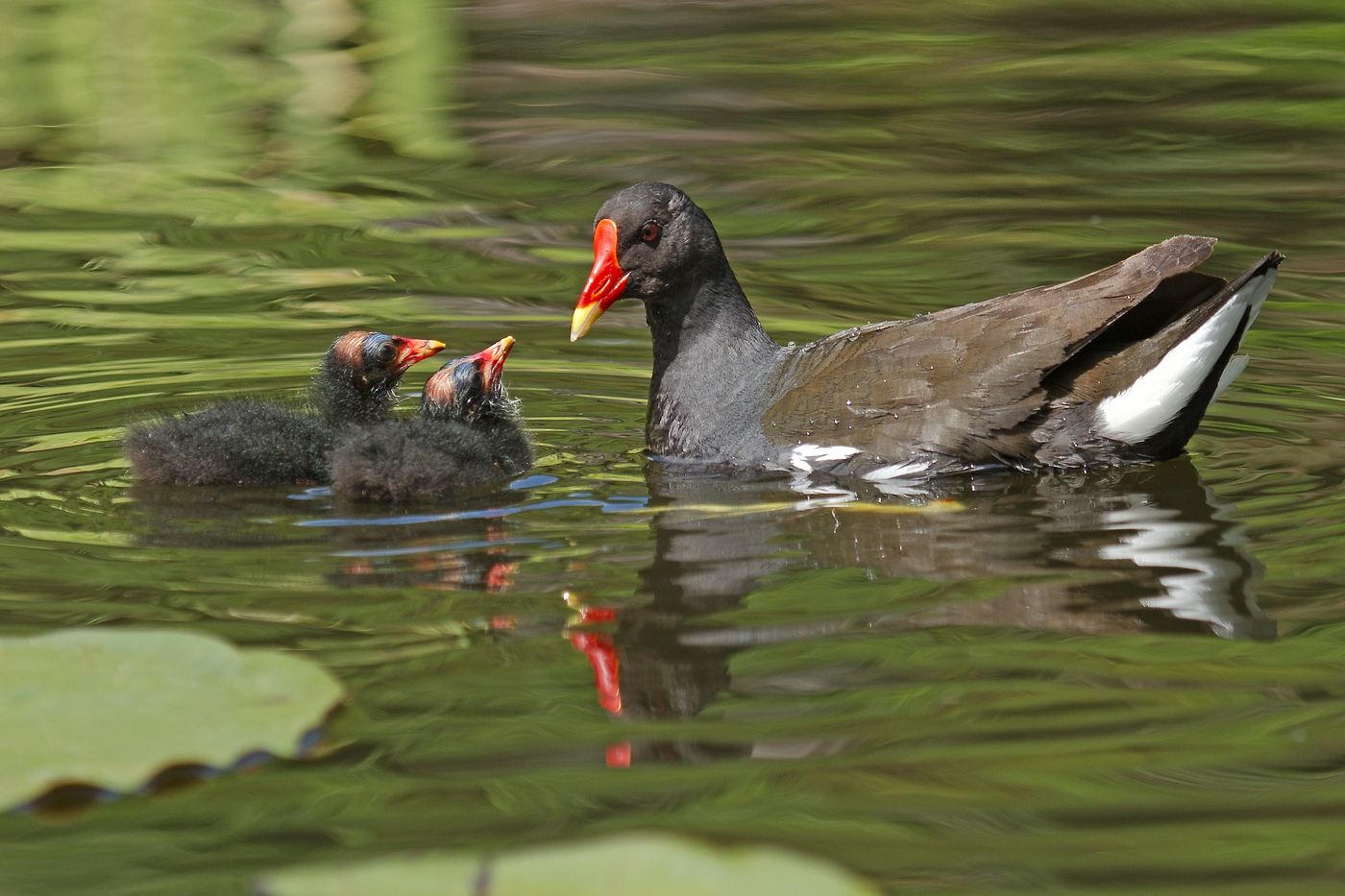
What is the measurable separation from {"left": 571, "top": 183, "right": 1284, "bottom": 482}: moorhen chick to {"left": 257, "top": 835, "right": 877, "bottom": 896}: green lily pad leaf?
291cm

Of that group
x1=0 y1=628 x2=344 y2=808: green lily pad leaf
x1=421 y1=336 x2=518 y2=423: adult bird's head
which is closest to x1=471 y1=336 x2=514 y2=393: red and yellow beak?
x1=421 y1=336 x2=518 y2=423: adult bird's head

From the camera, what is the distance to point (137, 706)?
9.13 feet

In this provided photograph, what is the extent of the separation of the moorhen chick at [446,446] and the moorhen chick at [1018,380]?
1.16 feet

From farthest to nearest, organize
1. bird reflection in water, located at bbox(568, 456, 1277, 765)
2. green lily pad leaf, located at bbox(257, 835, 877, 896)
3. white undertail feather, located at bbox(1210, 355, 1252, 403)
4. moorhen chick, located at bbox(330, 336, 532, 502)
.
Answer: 1. white undertail feather, located at bbox(1210, 355, 1252, 403)
2. moorhen chick, located at bbox(330, 336, 532, 502)
3. bird reflection in water, located at bbox(568, 456, 1277, 765)
4. green lily pad leaf, located at bbox(257, 835, 877, 896)

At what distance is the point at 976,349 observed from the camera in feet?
15.9

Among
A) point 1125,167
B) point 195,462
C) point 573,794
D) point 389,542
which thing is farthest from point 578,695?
point 1125,167

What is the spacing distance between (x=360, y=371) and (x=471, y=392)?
37cm

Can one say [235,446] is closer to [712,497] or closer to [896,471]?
[712,497]

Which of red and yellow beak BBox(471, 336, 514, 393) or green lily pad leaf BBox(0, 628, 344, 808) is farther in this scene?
red and yellow beak BBox(471, 336, 514, 393)

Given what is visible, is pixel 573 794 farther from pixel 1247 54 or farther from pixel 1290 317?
pixel 1247 54

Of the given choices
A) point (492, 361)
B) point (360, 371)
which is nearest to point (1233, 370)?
point (492, 361)

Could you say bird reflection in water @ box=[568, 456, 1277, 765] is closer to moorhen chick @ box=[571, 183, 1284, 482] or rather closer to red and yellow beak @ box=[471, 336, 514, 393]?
moorhen chick @ box=[571, 183, 1284, 482]

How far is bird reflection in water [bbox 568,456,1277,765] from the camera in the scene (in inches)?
134

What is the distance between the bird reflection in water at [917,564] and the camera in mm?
3404
